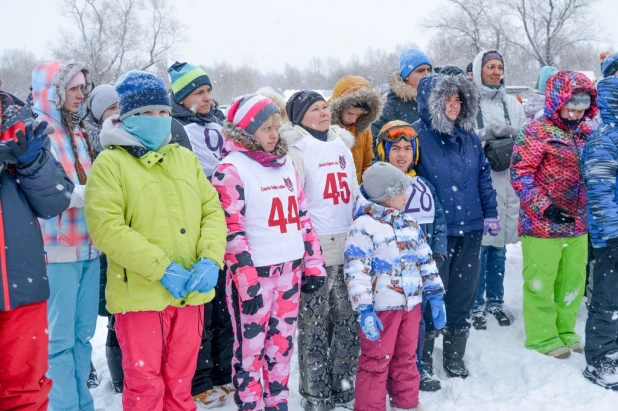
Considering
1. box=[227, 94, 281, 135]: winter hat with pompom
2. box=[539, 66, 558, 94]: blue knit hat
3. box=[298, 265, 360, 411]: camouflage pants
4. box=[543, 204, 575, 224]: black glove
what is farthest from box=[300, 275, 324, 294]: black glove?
box=[539, 66, 558, 94]: blue knit hat

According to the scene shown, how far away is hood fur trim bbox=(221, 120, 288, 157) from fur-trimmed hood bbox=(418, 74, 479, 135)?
1295 millimetres

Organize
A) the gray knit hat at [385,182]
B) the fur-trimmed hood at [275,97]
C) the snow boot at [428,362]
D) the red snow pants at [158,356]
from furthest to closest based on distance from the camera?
1. the fur-trimmed hood at [275,97]
2. the snow boot at [428,362]
3. the gray knit hat at [385,182]
4. the red snow pants at [158,356]

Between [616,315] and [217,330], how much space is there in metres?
2.96

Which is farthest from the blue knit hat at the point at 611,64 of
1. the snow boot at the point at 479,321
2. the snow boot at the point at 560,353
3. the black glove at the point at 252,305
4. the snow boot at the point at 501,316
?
the black glove at the point at 252,305

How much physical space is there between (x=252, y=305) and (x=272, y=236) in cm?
43

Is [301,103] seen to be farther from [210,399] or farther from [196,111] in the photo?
[210,399]

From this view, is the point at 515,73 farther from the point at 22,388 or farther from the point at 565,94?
the point at 22,388

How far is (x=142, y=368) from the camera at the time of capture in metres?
2.95

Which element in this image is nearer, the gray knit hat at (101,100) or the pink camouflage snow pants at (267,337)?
the pink camouflage snow pants at (267,337)

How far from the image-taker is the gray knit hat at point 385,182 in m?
3.61

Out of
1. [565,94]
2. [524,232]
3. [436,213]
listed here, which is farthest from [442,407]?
[565,94]

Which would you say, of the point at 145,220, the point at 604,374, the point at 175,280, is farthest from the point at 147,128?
the point at 604,374

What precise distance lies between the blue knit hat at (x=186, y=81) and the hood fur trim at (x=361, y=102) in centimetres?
105

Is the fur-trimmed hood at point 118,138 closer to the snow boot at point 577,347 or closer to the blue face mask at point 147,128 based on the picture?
the blue face mask at point 147,128
